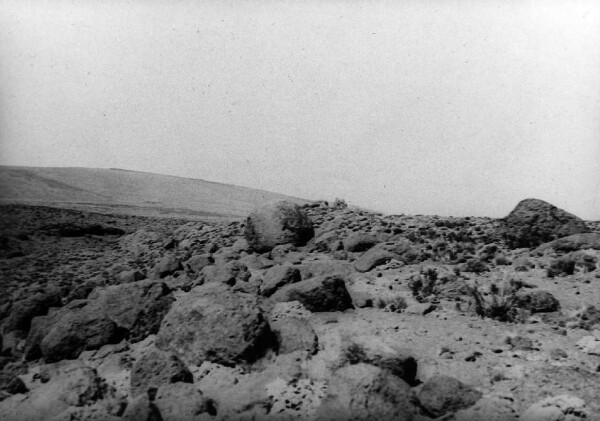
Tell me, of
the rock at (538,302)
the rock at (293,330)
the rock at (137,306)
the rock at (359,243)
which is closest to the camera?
the rock at (293,330)

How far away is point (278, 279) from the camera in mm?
7184

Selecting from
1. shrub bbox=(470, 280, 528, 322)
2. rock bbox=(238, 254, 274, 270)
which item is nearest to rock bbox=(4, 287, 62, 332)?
rock bbox=(238, 254, 274, 270)

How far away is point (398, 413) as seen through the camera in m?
3.97

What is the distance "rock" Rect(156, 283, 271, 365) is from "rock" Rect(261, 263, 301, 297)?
3.85 ft

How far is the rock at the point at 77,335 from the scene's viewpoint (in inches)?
245

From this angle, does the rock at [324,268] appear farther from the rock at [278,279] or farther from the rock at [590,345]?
the rock at [590,345]

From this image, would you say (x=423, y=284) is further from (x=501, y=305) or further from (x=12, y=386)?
(x=12, y=386)

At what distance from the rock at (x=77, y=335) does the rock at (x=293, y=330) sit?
7.95 feet

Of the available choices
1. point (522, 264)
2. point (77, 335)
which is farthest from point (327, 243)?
point (77, 335)

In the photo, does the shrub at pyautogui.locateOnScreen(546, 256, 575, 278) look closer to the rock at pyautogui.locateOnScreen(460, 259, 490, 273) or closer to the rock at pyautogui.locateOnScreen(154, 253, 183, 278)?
the rock at pyautogui.locateOnScreen(460, 259, 490, 273)

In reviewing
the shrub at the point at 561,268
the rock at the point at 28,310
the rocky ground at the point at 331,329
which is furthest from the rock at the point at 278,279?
the shrub at the point at 561,268

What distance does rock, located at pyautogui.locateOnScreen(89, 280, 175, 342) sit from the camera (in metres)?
6.52

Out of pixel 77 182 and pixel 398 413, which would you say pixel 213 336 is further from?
pixel 77 182

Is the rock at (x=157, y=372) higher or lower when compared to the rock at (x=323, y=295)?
lower
